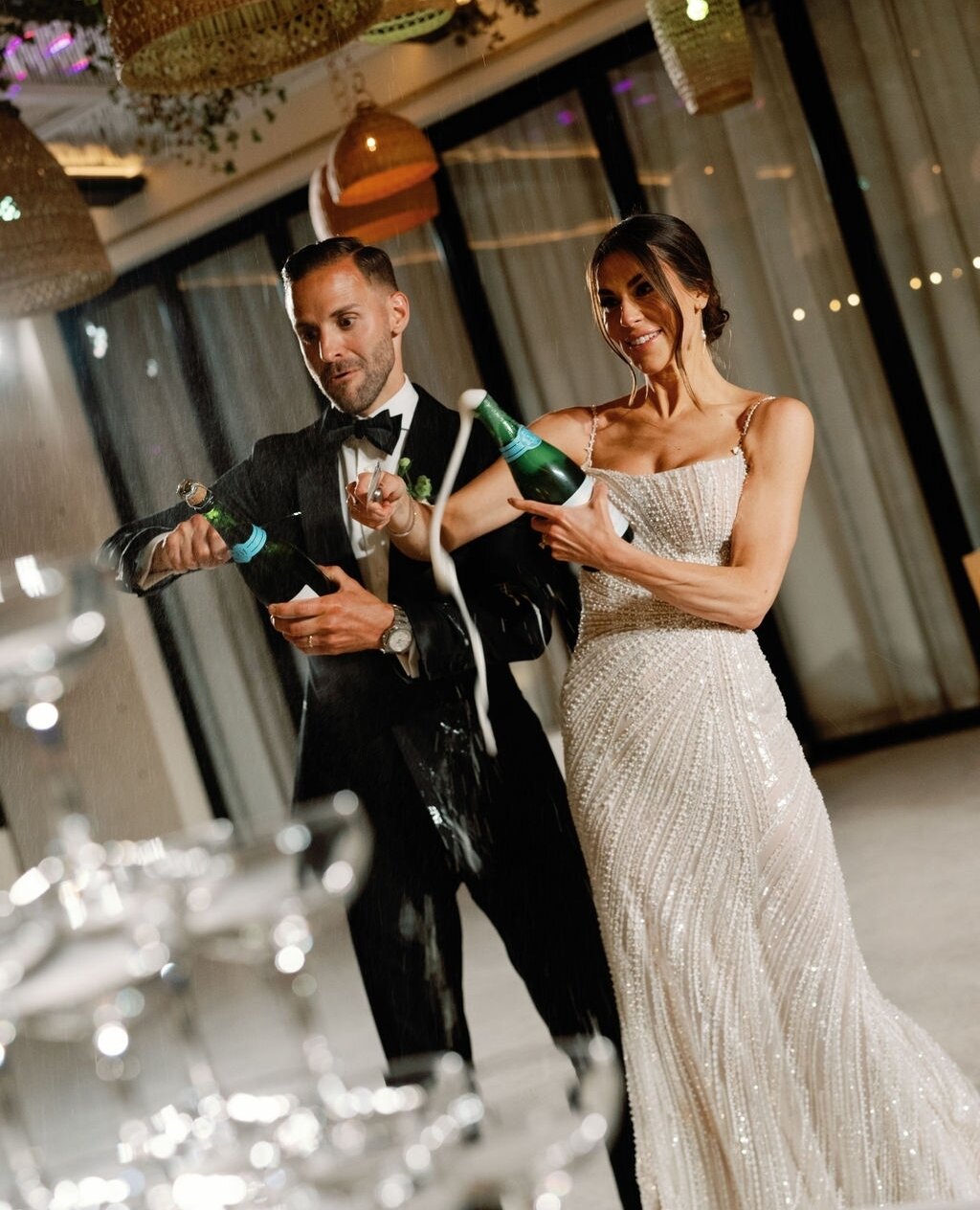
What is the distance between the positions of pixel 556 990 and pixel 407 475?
22.8 inches

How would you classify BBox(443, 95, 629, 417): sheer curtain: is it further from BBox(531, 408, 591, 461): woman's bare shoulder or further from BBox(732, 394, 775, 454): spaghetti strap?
BBox(732, 394, 775, 454): spaghetti strap

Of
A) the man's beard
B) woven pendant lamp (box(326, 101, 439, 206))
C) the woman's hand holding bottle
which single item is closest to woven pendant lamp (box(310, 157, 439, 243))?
woven pendant lamp (box(326, 101, 439, 206))

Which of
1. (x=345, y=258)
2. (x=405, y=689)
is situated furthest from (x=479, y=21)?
(x=405, y=689)

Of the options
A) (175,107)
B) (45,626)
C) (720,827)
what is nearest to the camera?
(45,626)

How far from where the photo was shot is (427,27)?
1434 millimetres

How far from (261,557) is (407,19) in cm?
60

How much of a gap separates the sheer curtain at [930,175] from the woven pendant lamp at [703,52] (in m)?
0.09

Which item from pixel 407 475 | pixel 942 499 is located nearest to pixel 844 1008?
pixel 942 499

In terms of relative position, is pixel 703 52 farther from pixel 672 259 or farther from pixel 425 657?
pixel 425 657

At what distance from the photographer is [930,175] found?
56.1 inches

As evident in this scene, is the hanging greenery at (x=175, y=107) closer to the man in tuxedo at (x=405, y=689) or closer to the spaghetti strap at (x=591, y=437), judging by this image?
the man in tuxedo at (x=405, y=689)

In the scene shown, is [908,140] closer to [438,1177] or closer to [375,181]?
[375,181]

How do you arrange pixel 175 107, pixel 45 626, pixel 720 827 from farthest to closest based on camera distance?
pixel 175 107 → pixel 720 827 → pixel 45 626

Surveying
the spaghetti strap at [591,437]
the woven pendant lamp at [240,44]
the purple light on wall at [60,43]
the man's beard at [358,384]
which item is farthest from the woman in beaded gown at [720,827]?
the purple light on wall at [60,43]
